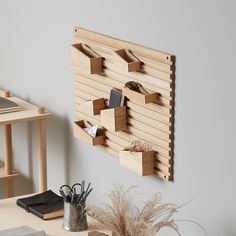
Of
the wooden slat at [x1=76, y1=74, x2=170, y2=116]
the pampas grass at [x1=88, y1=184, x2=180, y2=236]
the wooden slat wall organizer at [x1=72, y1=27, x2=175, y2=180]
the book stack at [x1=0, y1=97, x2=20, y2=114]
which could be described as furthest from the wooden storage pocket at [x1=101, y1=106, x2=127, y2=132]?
the book stack at [x1=0, y1=97, x2=20, y2=114]

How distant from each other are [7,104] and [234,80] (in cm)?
140

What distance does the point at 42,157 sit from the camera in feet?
12.0

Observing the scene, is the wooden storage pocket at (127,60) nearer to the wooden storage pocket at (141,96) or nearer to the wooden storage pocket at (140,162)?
the wooden storage pocket at (141,96)

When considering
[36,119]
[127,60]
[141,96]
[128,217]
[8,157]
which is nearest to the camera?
[128,217]

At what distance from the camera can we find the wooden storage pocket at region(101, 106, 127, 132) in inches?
122

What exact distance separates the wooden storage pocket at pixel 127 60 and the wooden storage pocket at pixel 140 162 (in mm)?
312

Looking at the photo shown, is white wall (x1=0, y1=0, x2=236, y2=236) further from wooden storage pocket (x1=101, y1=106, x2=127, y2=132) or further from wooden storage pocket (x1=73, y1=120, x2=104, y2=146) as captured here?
wooden storage pocket (x1=101, y1=106, x2=127, y2=132)

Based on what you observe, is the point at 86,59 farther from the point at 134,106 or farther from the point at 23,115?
the point at 23,115

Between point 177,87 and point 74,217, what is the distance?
627mm

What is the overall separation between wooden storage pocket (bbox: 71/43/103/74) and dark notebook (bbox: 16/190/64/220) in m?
0.53

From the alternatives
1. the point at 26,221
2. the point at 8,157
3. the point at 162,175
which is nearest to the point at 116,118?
the point at 162,175

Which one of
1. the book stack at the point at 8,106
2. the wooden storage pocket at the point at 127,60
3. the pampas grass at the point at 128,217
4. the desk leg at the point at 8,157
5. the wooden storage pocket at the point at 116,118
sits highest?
the wooden storage pocket at the point at 127,60

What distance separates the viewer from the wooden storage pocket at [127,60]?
2982 millimetres

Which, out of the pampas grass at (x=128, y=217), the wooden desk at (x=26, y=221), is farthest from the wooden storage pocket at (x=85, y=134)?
the pampas grass at (x=128, y=217)
